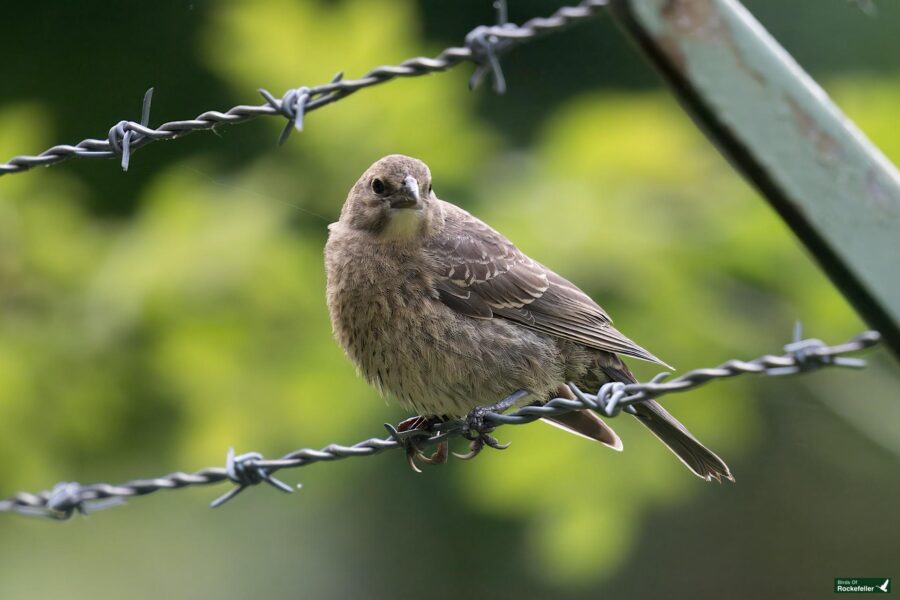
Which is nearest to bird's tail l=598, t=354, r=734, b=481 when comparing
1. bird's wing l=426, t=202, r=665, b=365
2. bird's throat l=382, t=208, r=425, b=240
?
bird's wing l=426, t=202, r=665, b=365

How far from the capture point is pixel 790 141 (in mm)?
2703

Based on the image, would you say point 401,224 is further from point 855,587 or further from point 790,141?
point 855,587

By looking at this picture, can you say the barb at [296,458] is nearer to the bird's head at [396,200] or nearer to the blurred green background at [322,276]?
the bird's head at [396,200]

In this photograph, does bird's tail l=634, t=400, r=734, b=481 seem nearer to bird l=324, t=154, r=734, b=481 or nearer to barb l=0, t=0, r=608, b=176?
bird l=324, t=154, r=734, b=481

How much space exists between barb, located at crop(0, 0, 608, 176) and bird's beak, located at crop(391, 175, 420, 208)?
1162 millimetres

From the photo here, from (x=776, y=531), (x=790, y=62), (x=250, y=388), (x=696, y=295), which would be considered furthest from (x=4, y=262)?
(x=776, y=531)

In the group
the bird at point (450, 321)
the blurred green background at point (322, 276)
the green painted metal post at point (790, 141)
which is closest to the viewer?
the green painted metal post at point (790, 141)

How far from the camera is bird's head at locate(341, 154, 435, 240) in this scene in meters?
4.61

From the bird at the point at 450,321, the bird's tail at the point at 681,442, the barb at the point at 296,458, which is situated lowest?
the barb at the point at 296,458

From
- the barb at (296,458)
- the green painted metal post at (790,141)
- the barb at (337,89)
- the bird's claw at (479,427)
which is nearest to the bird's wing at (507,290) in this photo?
the bird's claw at (479,427)

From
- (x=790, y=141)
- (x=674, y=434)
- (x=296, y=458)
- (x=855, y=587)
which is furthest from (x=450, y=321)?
(x=855, y=587)

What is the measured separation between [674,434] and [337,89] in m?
2.20

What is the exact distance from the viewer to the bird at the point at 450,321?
14.7 ft

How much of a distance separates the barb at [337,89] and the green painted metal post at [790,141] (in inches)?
8.0
